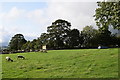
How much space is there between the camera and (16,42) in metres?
102

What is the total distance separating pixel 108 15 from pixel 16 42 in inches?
3295

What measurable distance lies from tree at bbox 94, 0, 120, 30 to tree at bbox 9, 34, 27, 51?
78.5 metres

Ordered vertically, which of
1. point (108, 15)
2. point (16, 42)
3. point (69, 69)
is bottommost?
point (69, 69)

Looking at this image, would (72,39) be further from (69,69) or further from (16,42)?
(69,69)

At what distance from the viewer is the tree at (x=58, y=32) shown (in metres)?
81.4

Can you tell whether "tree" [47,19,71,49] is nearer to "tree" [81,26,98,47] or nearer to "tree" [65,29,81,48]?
"tree" [65,29,81,48]

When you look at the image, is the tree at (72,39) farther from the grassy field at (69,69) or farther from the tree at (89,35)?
the grassy field at (69,69)

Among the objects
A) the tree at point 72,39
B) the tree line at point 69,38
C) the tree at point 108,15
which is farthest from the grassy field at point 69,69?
the tree at point 72,39

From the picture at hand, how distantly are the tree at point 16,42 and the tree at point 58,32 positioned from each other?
25.2m

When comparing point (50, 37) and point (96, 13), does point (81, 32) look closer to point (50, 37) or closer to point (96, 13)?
point (50, 37)

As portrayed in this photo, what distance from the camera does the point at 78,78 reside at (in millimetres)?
11164

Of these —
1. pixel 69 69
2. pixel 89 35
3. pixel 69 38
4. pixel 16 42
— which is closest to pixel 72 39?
pixel 69 38

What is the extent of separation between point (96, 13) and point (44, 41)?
57.5m

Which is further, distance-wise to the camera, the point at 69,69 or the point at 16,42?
the point at 16,42
